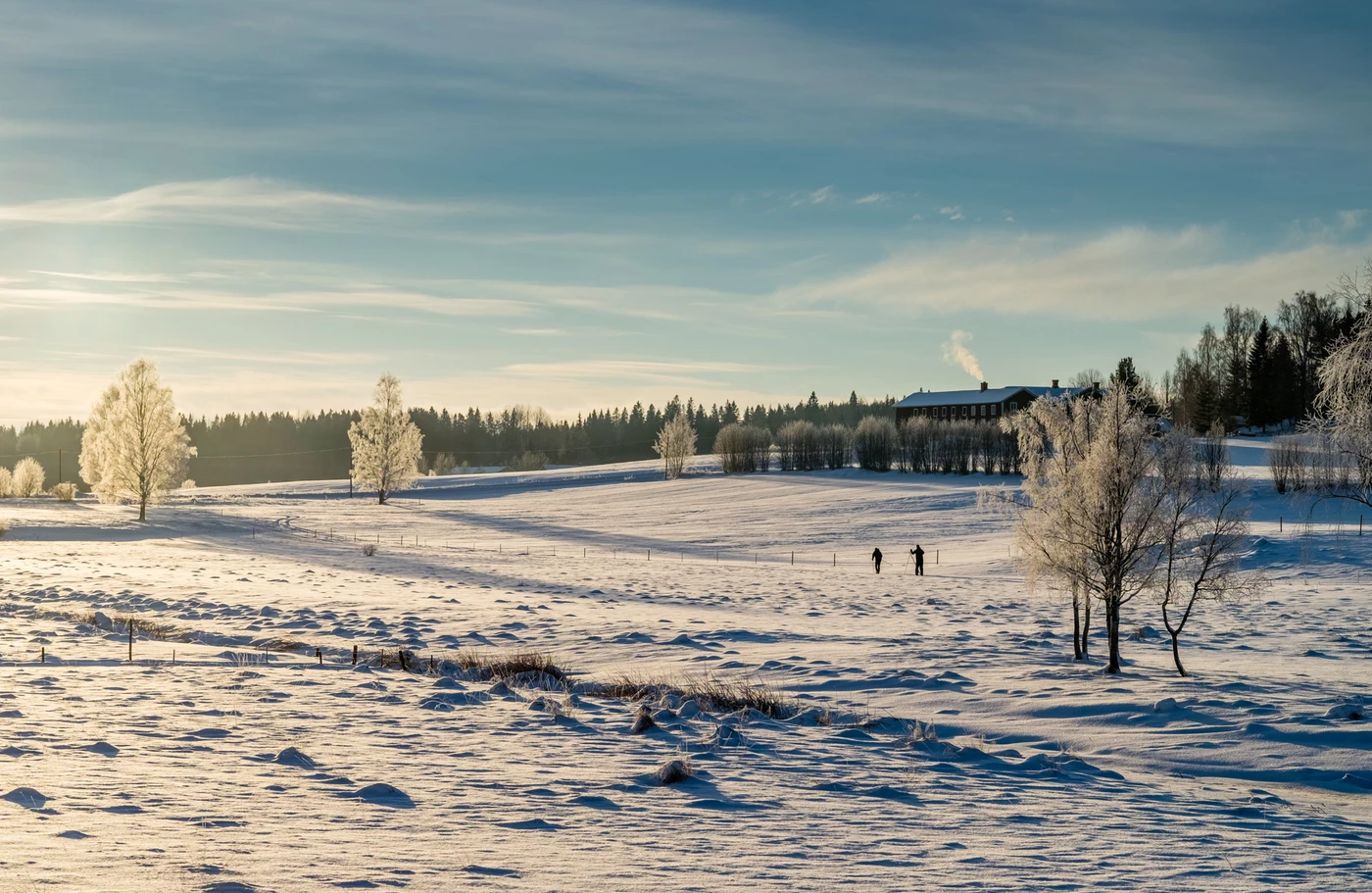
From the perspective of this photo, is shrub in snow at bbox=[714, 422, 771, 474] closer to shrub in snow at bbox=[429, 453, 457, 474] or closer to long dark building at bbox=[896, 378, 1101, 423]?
long dark building at bbox=[896, 378, 1101, 423]

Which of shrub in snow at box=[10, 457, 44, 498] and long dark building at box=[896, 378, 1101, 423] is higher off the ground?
long dark building at box=[896, 378, 1101, 423]

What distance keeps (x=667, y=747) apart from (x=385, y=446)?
81.2m

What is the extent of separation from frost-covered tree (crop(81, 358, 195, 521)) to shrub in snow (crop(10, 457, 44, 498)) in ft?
78.6

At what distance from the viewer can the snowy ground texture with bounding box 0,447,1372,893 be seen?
713cm

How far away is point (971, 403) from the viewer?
429ft

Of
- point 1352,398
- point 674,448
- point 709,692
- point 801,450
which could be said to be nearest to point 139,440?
point 674,448

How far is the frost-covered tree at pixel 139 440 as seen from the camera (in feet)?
220

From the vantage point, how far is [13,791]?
7.91m

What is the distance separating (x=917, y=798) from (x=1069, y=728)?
660cm

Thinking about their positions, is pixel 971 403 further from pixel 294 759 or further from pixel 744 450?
pixel 294 759

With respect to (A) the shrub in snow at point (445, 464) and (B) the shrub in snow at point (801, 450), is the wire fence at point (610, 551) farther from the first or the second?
(A) the shrub in snow at point (445, 464)

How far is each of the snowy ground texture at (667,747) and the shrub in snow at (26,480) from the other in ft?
213

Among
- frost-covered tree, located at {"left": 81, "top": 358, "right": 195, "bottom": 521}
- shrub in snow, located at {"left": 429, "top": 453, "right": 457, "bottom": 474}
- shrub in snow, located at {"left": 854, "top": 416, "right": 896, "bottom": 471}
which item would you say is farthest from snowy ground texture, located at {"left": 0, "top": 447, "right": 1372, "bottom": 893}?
shrub in snow, located at {"left": 429, "top": 453, "right": 457, "bottom": 474}

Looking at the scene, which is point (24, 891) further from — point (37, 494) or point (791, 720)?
point (37, 494)
